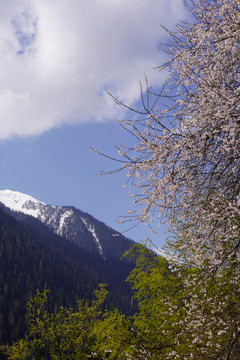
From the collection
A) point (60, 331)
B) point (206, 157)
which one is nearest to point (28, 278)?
point (60, 331)

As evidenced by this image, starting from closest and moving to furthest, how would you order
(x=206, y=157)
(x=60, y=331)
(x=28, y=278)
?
(x=206, y=157)
(x=60, y=331)
(x=28, y=278)

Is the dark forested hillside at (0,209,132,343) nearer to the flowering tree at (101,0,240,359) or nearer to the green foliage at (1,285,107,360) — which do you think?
the green foliage at (1,285,107,360)

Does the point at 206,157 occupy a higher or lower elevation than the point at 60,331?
higher

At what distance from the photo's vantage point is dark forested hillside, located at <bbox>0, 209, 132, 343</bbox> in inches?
4144

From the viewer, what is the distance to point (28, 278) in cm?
12975

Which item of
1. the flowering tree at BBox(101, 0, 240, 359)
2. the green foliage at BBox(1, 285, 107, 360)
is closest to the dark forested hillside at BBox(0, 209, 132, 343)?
the green foliage at BBox(1, 285, 107, 360)

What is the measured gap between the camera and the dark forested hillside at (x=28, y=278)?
345ft

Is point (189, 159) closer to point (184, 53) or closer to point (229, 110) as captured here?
point (229, 110)

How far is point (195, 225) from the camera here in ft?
16.1

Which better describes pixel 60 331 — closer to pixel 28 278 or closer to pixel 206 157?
pixel 206 157

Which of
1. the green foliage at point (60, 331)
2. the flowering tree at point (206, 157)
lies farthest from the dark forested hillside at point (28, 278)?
the flowering tree at point (206, 157)

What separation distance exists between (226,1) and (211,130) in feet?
7.31

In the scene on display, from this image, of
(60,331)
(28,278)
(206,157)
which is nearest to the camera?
(206,157)

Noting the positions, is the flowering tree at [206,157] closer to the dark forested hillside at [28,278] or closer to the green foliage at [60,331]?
the green foliage at [60,331]
